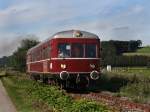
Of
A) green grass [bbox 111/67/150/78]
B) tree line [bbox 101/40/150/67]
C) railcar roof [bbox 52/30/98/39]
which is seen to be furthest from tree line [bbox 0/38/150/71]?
railcar roof [bbox 52/30/98/39]

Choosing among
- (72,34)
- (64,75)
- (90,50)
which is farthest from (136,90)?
(72,34)

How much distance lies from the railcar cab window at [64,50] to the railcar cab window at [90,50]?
2.94ft

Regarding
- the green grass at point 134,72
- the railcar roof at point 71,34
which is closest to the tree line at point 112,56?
the green grass at point 134,72

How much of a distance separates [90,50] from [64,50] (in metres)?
1.30

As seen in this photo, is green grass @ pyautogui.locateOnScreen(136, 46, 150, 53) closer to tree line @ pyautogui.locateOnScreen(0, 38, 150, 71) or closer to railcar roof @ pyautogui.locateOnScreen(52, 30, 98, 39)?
tree line @ pyautogui.locateOnScreen(0, 38, 150, 71)

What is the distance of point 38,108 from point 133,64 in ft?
241

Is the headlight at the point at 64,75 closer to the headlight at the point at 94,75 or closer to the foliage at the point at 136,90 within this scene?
the headlight at the point at 94,75

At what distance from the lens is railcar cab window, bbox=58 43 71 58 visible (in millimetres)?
26312

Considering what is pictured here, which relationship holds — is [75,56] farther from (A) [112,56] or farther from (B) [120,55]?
(B) [120,55]

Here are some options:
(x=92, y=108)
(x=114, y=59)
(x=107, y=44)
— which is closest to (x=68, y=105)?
(x=92, y=108)

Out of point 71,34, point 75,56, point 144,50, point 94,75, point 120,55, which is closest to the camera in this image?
point 94,75

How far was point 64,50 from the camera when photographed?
26.5 metres

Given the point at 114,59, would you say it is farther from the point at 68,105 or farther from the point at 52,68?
the point at 68,105

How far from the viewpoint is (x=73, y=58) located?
26.1 m
